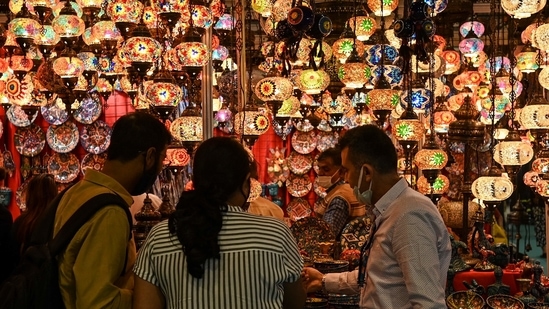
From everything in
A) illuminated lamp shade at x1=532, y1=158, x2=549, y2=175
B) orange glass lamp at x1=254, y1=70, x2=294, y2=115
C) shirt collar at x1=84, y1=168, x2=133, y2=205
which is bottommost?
illuminated lamp shade at x1=532, y1=158, x2=549, y2=175

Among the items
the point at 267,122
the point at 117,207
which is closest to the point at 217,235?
the point at 117,207

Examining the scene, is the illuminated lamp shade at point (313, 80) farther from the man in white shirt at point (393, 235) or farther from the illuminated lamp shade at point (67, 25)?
the man in white shirt at point (393, 235)

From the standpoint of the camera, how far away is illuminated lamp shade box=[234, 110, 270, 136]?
20.2 ft

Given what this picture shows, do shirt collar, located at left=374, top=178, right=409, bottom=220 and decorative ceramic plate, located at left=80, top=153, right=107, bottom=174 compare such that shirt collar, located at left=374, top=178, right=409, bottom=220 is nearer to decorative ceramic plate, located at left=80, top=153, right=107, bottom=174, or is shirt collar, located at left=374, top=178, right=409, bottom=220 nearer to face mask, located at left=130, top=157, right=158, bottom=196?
face mask, located at left=130, top=157, right=158, bottom=196

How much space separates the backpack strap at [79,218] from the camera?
96.8 inches

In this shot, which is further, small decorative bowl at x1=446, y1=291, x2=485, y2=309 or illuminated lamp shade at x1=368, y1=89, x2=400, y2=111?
illuminated lamp shade at x1=368, y1=89, x2=400, y2=111

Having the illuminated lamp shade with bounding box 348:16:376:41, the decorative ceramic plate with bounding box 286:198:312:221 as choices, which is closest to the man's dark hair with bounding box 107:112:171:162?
the illuminated lamp shade with bounding box 348:16:376:41

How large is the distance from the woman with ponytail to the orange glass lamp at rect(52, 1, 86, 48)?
4.00 meters

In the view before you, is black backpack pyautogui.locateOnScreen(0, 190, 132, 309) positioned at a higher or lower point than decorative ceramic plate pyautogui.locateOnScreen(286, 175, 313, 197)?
higher

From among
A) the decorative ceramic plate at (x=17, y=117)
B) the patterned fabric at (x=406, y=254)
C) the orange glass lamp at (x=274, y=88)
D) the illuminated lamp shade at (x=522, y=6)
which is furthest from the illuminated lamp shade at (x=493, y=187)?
the decorative ceramic plate at (x=17, y=117)

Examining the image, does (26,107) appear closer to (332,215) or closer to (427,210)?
(332,215)

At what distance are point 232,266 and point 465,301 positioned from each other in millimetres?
1353

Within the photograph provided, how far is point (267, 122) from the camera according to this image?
6.36 metres

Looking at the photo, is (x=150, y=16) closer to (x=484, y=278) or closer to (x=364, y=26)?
(x=364, y=26)
